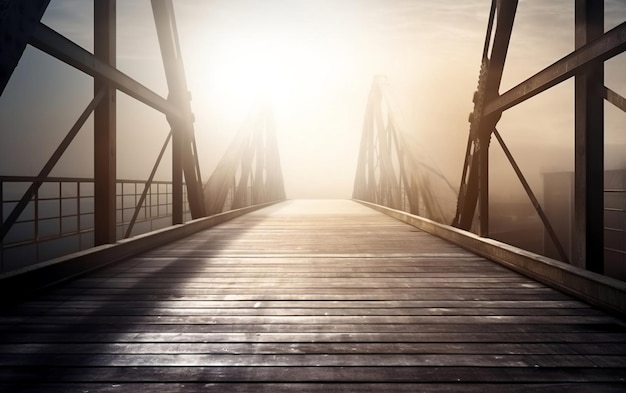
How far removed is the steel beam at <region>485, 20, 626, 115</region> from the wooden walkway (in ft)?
4.26

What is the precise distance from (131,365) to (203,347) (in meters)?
0.28

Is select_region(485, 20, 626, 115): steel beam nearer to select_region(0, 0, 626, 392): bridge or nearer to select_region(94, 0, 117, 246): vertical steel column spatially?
select_region(0, 0, 626, 392): bridge

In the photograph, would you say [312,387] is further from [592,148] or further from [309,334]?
[592,148]

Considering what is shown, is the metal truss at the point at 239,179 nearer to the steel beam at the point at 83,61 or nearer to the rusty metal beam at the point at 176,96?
the rusty metal beam at the point at 176,96

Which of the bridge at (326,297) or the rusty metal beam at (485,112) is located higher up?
the rusty metal beam at (485,112)

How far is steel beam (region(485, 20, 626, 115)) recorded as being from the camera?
219cm

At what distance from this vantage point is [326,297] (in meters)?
2.61

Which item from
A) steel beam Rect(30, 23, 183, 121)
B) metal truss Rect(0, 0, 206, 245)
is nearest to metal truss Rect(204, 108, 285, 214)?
metal truss Rect(0, 0, 206, 245)

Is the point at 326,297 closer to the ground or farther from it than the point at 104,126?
closer to the ground

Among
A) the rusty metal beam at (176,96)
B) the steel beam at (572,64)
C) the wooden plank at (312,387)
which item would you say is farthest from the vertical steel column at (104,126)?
the steel beam at (572,64)

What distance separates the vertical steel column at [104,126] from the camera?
341cm

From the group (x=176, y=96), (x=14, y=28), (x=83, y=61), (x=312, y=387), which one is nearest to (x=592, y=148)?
(x=312, y=387)

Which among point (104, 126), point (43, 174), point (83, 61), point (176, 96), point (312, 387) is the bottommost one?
point (312, 387)

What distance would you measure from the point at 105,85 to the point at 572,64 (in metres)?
3.14
